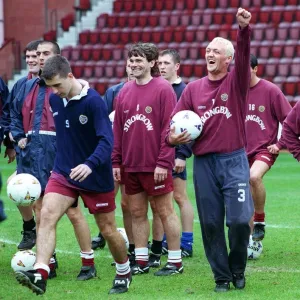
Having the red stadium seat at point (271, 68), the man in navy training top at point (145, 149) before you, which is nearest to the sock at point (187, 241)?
the man in navy training top at point (145, 149)

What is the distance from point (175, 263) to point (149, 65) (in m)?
1.88

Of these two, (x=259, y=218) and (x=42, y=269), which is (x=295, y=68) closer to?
(x=259, y=218)

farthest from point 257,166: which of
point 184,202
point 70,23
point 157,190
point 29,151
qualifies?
point 70,23

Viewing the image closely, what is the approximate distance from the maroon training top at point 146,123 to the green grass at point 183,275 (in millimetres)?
1088

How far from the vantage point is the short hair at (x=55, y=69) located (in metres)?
7.17

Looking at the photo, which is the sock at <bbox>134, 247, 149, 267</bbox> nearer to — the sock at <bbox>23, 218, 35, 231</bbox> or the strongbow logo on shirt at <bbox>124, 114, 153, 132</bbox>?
the strongbow logo on shirt at <bbox>124, 114, 153, 132</bbox>

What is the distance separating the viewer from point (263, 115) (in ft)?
30.8

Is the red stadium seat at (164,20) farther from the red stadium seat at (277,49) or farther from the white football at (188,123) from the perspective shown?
the white football at (188,123)

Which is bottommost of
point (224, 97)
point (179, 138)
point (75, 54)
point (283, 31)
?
point (75, 54)

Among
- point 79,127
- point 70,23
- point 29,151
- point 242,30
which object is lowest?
point 70,23

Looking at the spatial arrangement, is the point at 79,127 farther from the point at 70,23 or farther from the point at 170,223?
the point at 70,23

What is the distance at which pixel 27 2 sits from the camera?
90.0 feet

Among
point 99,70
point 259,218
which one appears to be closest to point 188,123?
point 259,218

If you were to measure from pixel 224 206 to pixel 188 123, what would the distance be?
0.84 m
